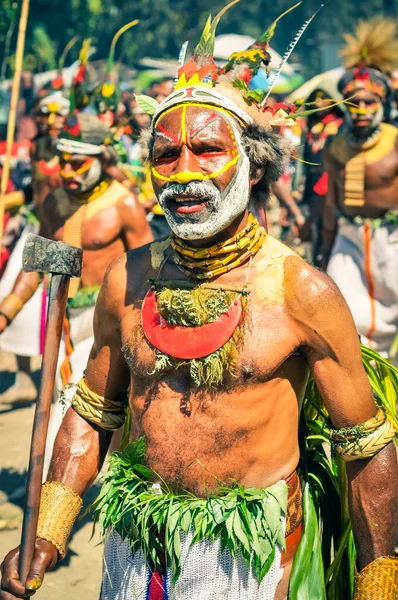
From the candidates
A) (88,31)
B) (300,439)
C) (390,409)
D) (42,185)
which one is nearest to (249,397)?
(300,439)

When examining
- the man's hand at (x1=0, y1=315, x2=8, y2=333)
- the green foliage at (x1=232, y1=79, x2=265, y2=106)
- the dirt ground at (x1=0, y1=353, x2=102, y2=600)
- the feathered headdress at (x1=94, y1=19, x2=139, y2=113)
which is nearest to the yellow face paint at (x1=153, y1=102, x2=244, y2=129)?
the green foliage at (x1=232, y1=79, x2=265, y2=106)

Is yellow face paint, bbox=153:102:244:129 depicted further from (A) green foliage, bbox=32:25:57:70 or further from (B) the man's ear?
(A) green foliage, bbox=32:25:57:70

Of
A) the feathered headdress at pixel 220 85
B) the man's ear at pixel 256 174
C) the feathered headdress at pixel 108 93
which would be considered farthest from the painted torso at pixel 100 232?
the man's ear at pixel 256 174

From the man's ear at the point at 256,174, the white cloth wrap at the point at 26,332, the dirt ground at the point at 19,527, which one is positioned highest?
the man's ear at the point at 256,174

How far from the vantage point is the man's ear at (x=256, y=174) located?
119 inches

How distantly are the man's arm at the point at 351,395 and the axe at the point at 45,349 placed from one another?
0.74m

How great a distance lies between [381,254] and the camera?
7328mm

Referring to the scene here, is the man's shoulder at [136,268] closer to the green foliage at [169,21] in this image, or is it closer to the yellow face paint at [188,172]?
the yellow face paint at [188,172]

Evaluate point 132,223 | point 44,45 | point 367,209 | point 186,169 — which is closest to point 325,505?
point 186,169

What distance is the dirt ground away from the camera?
4836mm

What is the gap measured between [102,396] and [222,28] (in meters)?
39.0

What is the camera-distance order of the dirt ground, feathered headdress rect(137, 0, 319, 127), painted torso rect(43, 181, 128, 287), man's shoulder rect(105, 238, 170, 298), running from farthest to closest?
1. painted torso rect(43, 181, 128, 287)
2. the dirt ground
3. man's shoulder rect(105, 238, 170, 298)
4. feathered headdress rect(137, 0, 319, 127)

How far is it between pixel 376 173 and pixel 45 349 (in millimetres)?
4958

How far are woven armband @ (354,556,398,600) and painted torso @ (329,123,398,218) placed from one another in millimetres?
4841
